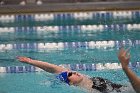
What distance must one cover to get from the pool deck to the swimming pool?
1.09 ft

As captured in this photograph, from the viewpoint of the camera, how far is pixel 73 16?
8117mm

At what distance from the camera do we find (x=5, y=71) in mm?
5152

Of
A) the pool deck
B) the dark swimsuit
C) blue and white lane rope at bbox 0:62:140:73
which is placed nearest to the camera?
the dark swimsuit

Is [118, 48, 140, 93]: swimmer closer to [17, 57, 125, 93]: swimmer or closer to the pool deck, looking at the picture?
[17, 57, 125, 93]: swimmer

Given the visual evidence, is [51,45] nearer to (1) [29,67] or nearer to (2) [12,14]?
(1) [29,67]

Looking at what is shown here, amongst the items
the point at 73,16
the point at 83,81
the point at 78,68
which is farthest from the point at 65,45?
the point at 83,81

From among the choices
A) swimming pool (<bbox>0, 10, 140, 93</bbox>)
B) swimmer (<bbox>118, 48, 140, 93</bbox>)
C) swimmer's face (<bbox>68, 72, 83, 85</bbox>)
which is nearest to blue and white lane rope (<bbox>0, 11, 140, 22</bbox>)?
swimming pool (<bbox>0, 10, 140, 93</bbox>)

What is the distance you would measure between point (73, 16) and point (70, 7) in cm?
53

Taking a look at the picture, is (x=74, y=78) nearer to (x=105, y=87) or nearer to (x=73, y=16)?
(x=105, y=87)

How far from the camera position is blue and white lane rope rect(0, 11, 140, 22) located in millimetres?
8039

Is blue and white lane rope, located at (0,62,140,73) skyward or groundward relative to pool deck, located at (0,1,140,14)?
groundward

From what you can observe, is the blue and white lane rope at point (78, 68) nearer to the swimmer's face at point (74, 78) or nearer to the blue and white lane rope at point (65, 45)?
the blue and white lane rope at point (65, 45)

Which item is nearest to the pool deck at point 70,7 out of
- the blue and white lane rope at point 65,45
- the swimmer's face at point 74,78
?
the blue and white lane rope at point 65,45

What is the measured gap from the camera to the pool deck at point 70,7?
8.47 meters
